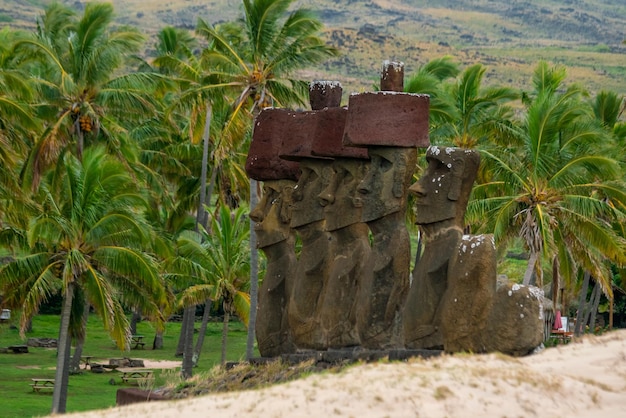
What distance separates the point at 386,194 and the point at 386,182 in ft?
0.52

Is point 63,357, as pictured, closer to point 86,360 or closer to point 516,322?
point 86,360

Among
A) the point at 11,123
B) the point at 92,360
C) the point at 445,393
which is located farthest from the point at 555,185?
the point at 92,360

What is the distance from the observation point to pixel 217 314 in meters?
53.8

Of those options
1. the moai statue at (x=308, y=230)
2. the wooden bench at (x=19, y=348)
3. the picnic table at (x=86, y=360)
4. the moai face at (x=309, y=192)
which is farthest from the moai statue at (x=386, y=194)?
the wooden bench at (x=19, y=348)

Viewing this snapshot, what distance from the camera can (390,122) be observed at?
15477 mm

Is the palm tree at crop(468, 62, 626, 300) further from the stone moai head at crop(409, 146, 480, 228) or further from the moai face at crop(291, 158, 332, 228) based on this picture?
the stone moai head at crop(409, 146, 480, 228)

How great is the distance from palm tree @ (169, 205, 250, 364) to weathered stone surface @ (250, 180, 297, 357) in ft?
42.2

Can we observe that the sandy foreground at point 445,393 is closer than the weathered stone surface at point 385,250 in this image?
Yes

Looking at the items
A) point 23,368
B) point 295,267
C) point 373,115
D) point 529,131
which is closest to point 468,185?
point 373,115

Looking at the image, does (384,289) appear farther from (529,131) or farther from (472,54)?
(472,54)

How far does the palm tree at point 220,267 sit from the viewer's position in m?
31.4

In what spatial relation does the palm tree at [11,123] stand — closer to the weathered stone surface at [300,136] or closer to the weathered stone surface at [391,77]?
the weathered stone surface at [300,136]

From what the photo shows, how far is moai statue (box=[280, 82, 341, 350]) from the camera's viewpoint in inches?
664

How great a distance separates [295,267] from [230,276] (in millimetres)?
14001
